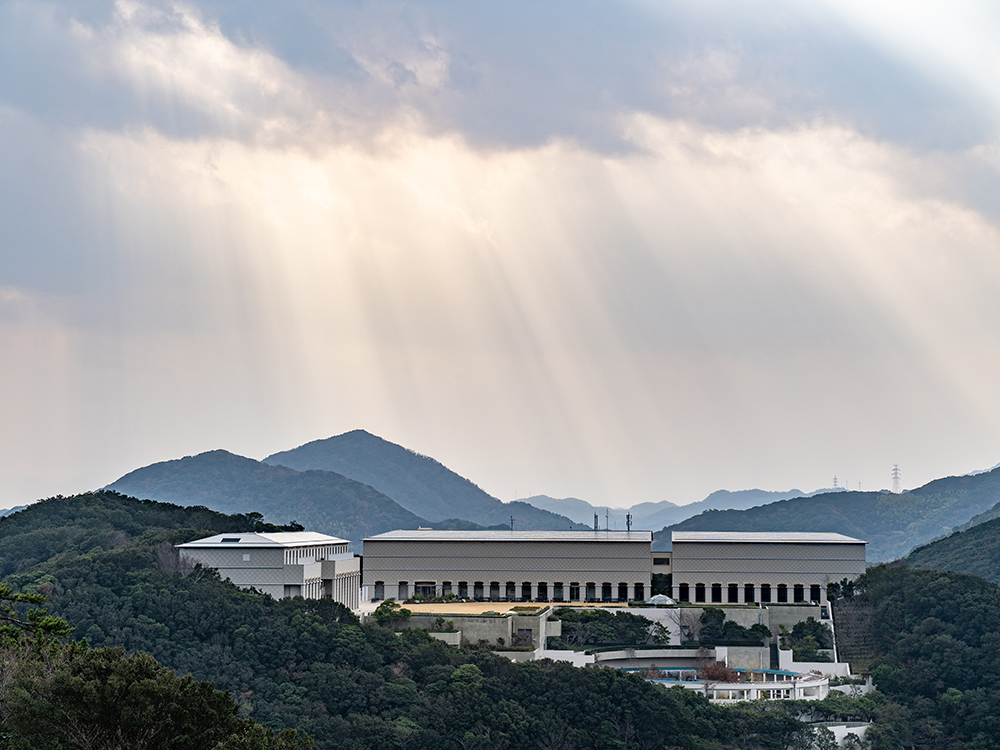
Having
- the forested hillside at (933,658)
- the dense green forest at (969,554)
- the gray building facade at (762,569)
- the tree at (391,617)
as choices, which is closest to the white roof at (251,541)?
the tree at (391,617)

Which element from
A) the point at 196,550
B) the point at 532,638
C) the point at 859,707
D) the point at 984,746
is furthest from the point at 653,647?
the point at 196,550

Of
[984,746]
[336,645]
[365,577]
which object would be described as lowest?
[984,746]

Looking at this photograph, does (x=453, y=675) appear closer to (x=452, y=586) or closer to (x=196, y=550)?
(x=196, y=550)

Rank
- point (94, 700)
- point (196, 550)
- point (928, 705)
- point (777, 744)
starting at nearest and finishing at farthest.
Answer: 1. point (94, 700)
2. point (777, 744)
3. point (928, 705)
4. point (196, 550)

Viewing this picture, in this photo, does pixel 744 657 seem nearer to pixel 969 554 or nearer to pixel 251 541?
pixel 251 541

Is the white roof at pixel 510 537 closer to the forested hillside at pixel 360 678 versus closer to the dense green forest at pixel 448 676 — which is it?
the dense green forest at pixel 448 676

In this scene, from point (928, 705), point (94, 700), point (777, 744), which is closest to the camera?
point (94, 700)

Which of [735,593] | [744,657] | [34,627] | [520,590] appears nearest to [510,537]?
[520,590]
